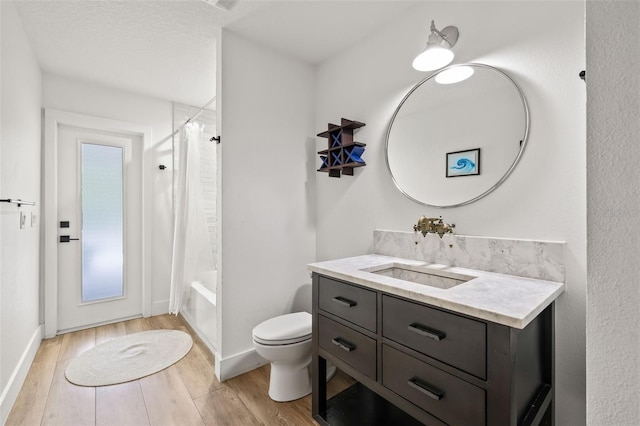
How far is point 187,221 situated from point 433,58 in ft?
7.64

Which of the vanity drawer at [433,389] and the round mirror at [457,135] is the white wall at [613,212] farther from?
the round mirror at [457,135]

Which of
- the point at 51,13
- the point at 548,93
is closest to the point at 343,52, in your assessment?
the point at 548,93

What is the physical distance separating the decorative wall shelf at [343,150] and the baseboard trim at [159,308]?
2466mm

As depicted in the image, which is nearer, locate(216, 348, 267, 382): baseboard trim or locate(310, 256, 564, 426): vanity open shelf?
locate(310, 256, 564, 426): vanity open shelf

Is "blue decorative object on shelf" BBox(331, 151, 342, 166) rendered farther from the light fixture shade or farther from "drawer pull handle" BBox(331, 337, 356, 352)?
"drawer pull handle" BBox(331, 337, 356, 352)

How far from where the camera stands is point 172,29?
2043 mm

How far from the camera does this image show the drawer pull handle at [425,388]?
3.43 feet

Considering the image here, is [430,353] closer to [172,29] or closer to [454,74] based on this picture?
[454,74]

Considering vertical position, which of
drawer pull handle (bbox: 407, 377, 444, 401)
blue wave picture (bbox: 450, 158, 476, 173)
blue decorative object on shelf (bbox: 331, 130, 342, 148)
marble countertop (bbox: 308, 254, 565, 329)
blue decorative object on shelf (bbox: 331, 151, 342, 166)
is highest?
blue decorative object on shelf (bbox: 331, 130, 342, 148)

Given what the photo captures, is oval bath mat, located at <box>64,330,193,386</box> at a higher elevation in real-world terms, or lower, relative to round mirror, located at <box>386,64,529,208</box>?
lower

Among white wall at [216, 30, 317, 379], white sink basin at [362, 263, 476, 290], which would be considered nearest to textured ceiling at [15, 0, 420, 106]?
white wall at [216, 30, 317, 379]

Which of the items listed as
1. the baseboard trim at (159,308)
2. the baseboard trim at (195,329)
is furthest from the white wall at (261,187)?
the baseboard trim at (159,308)

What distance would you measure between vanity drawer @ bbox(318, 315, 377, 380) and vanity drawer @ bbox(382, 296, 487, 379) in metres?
0.14

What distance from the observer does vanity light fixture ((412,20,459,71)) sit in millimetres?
1480
